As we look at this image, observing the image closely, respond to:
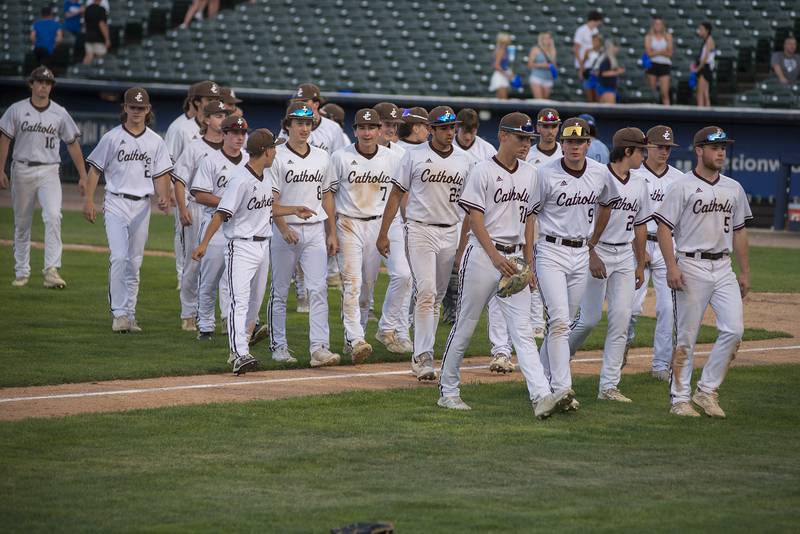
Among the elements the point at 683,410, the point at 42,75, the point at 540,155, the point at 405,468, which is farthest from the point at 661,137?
the point at 42,75

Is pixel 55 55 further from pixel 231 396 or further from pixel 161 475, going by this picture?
pixel 161 475

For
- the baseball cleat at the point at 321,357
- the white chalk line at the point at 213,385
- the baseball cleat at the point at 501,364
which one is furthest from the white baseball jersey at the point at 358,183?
the baseball cleat at the point at 501,364

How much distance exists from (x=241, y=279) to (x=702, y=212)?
3767mm

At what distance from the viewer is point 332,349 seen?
11805 mm

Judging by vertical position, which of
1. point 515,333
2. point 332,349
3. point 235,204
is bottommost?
point 332,349

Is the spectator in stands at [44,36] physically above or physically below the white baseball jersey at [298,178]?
above

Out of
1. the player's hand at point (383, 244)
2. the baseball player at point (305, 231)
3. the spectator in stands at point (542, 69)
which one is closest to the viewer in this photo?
the player's hand at point (383, 244)

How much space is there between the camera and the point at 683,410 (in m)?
9.04

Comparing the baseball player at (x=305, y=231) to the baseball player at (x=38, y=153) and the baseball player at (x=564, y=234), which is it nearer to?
the baseball player at (x=564, y=234)

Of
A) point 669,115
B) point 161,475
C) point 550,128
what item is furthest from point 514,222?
point 669,115

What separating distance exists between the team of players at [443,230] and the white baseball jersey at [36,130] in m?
2.09

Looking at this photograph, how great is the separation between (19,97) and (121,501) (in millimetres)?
24550

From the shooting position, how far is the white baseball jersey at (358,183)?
11.3 meters

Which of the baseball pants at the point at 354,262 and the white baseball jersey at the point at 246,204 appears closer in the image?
the white baseball jersey at the point at 246,204
